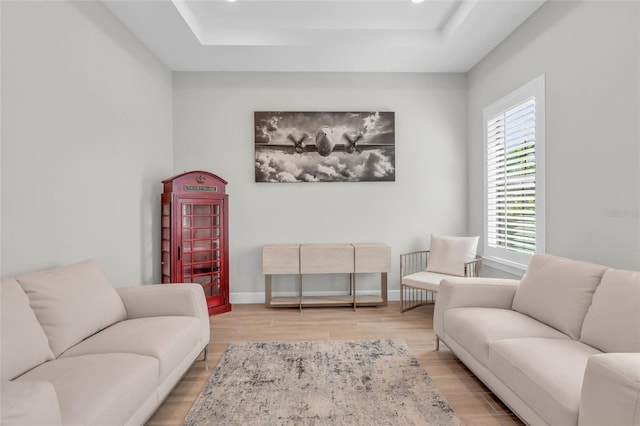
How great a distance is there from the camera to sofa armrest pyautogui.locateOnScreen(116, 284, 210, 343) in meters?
2.44

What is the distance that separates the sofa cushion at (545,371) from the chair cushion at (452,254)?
1.91 meters

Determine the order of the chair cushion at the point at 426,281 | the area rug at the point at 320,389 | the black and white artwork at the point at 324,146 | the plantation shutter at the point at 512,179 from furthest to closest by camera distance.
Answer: the black and white artwork at the point at 324,146 < the chair cushion at the point at 426,281 < the plantation shutter at the point at 512,179 < the area rug at the point at 320,389

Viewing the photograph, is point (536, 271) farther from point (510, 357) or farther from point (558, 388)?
point (558, 388)

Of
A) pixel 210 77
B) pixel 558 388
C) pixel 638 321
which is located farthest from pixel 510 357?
pixel 210 77

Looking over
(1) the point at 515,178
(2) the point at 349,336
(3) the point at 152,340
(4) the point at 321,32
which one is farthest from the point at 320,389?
(4) the point at 321,32

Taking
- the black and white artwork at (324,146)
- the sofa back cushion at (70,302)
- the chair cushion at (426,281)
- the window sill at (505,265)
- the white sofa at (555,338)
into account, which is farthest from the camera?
the black and white artwork at (324,146)

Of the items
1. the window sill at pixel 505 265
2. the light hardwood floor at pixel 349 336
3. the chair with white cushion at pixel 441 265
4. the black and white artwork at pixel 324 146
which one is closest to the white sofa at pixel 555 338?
the light hardwood floor at pixel 349 336

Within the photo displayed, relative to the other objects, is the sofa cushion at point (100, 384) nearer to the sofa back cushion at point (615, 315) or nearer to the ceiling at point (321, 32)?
the sofa back cushion at point (615, 315)

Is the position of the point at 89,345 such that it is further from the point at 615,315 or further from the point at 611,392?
the point at 615,315

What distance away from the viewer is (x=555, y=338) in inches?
78.7

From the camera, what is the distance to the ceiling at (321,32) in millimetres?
3105

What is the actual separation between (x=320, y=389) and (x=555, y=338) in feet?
4.93

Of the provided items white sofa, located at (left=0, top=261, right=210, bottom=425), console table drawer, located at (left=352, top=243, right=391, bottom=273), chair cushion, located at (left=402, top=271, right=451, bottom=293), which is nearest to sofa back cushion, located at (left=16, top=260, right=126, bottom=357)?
white sofa, located at (left=0, top=261, right=210, bottom=425)

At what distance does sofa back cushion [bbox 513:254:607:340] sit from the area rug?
0.87m
